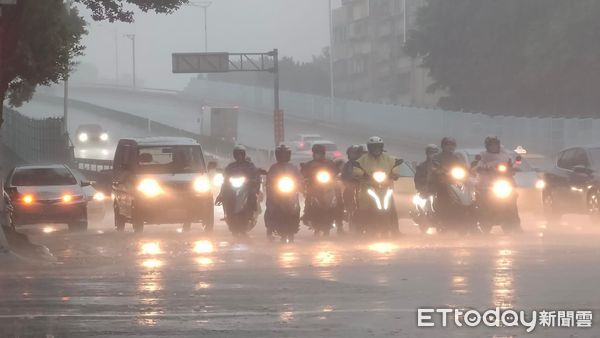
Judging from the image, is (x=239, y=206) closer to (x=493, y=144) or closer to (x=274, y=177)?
(x=274, y=177)

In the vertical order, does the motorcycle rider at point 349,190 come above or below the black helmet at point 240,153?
below

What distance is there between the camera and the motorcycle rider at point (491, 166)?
2444 centimetres

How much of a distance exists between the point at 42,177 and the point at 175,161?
437 centimetres

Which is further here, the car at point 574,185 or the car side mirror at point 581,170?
the car at point 574,185

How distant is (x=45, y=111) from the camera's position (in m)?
144

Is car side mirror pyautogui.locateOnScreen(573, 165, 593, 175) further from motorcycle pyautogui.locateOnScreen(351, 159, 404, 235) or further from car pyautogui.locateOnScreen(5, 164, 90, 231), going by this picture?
car pyautogui.locateOnScreen(5, 164, 90, 231)

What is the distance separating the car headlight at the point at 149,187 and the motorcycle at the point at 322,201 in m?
4.11

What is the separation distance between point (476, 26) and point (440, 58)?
4.40 meters

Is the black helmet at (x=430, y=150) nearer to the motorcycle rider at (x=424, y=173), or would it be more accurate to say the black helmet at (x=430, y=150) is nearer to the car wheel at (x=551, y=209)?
the motorcycle rider at (x=424, y=173)

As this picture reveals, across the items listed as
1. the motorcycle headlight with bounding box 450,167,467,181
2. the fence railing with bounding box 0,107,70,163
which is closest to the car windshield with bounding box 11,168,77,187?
the motorcycle headlight with bounding box 450,167,467,181

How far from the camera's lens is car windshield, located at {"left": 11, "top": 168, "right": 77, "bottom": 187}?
101 feet

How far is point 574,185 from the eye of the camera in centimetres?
2852

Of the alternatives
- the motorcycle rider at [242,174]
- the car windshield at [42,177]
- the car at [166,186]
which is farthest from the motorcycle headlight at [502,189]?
the car windshield at [42,177]

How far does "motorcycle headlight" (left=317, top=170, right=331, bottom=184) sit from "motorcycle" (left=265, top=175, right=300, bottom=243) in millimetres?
727
